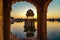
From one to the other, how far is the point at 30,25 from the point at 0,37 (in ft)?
56.1

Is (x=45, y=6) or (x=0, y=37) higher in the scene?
(x=45, y=6)

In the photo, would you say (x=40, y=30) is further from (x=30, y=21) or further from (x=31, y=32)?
(x=30, y=21)

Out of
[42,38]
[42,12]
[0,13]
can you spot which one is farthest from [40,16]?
[0,13]

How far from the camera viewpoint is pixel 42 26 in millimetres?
11656

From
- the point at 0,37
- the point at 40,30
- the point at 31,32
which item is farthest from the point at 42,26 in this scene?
the point at 0,37

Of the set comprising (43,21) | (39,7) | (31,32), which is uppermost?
(39,7)

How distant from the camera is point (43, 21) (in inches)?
457

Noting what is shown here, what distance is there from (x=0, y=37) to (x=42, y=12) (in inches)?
362

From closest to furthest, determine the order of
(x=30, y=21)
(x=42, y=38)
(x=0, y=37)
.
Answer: (x=0, y=37)
(x=42, y=38)
(x=30, y=21)

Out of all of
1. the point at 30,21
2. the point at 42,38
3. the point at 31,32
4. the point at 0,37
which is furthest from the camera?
the point at 30,21

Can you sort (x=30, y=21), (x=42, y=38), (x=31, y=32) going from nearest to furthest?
(x=42, y=38)
(x=31, y=32)
(x=30, y=21)

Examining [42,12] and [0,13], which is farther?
[42,12]

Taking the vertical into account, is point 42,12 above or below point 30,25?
above

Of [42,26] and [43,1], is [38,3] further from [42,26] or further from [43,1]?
[42,26]
